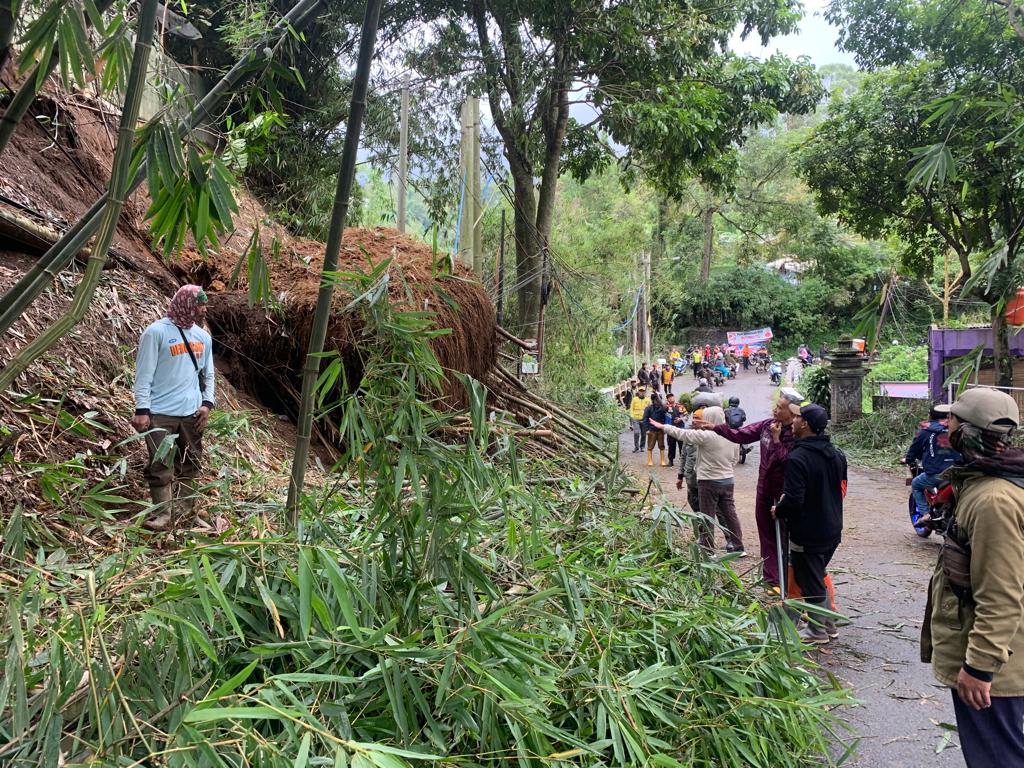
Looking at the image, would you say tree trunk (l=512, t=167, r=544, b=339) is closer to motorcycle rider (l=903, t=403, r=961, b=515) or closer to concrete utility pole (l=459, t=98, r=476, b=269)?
concrete utility pole (l=459, t=98, r=476, b=269)

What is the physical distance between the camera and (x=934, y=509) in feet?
10.9

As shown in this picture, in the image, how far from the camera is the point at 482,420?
7.46ft

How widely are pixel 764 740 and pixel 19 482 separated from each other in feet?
12.0

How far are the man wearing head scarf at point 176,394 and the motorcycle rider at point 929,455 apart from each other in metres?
6.25

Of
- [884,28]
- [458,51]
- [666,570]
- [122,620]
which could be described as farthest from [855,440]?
[122,620]

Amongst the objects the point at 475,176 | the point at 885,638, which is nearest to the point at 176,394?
the point at 885,638

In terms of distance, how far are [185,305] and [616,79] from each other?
901cm

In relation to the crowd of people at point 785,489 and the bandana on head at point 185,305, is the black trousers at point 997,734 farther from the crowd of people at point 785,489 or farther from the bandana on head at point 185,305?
the bandana on head at point 185,305

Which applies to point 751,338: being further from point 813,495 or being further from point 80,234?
point 80,234

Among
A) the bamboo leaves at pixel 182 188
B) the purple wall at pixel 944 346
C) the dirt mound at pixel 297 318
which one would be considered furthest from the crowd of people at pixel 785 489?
the purple wall at pixel 944 346

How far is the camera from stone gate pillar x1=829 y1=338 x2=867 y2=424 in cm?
1600

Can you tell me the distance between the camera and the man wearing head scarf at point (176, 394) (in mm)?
3822

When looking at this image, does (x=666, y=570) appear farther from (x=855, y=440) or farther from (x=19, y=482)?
(x=855, y=440)

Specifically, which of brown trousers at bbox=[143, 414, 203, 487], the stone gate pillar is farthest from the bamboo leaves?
the stone gate pillar
